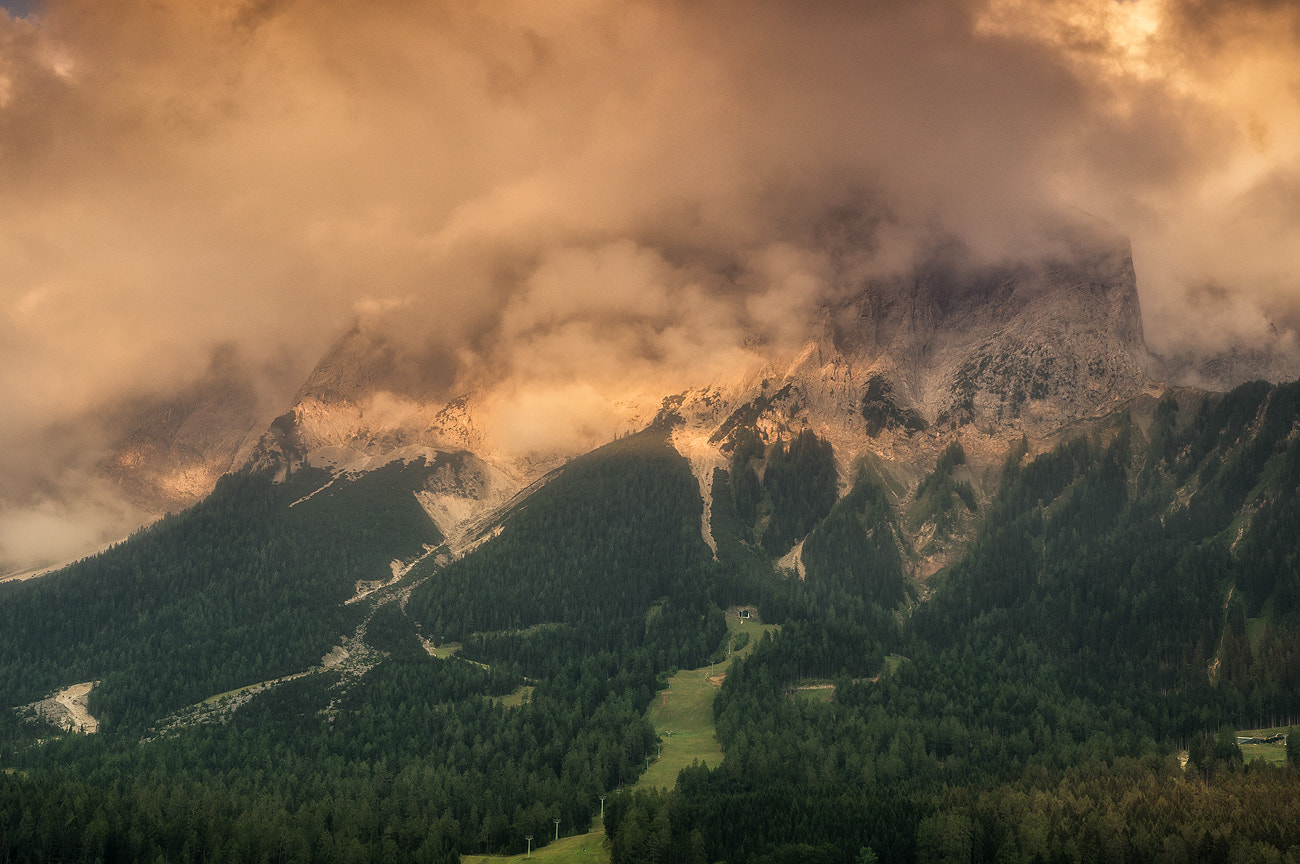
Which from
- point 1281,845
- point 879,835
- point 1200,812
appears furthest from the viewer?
point 879,835

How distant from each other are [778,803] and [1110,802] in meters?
55.9

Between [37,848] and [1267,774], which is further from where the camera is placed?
[1267,774]

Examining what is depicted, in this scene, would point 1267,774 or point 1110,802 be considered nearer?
point 1110,802

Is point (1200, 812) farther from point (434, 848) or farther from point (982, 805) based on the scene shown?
point (434, 848)

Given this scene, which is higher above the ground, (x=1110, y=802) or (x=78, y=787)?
(x=78, y=787)

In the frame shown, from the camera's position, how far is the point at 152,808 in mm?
193750

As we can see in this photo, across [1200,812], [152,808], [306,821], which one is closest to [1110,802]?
[1200,812]

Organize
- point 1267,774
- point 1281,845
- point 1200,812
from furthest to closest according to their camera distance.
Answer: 1. point 1267,774
2. point 1200,812
3. point 1281,845

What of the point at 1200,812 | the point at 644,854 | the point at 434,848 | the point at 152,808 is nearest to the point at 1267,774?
the point at 1200,812

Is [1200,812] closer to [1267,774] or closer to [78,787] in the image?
[1267,774]

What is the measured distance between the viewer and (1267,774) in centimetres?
19162

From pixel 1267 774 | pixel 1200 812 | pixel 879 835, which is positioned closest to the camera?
pixel 1200 812

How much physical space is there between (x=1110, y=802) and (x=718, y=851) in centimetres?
6344

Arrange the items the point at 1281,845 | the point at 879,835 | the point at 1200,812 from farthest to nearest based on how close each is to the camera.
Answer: the point at 879,835 → the point at 1200,812 → the point at 1281,845
